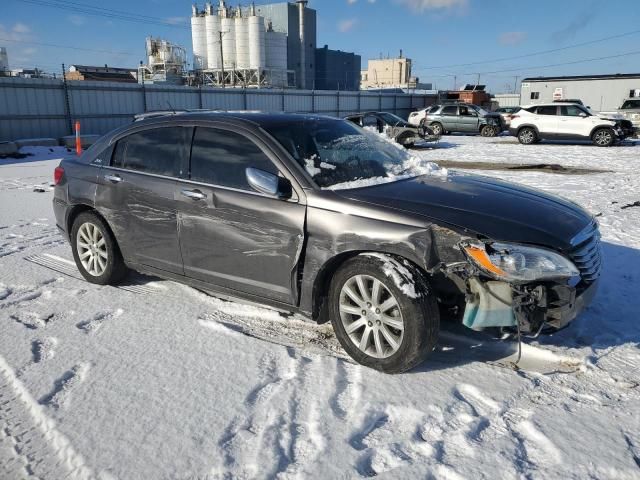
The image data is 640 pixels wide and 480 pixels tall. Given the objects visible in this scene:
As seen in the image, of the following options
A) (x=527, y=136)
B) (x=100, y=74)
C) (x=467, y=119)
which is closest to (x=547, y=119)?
(x=527, y=136)

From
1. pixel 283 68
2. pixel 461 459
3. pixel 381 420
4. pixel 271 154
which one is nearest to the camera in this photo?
pixel 461 459

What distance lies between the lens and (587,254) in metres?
3.38

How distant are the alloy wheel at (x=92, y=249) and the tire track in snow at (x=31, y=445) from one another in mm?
1840

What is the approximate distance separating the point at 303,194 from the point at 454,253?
3.53ft

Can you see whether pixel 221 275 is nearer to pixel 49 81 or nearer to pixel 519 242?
pixel 519 242

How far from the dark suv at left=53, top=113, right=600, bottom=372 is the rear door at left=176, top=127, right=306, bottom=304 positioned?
0.01m

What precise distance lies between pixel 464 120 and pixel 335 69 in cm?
4394

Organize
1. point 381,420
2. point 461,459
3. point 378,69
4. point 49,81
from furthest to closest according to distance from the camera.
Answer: point 378,69, point 49,81, point 381,420, point 461,459

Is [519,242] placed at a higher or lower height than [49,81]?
lower

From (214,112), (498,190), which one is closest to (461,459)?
(498,190)

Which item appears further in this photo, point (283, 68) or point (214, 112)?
point (283, 68)

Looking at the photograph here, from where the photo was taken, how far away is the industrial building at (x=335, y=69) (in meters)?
64.0

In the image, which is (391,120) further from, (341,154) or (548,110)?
(341,154)

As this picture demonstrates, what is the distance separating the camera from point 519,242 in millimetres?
3062
